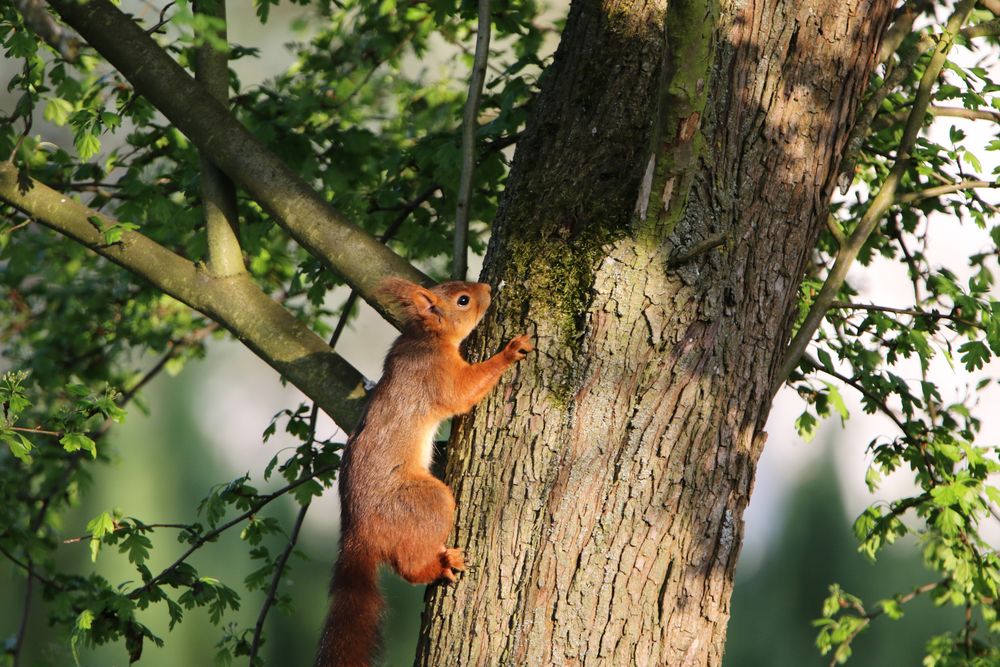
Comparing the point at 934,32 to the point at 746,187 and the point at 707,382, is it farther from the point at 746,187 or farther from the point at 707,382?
the point at 707,382

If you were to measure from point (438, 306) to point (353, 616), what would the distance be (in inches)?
34.0

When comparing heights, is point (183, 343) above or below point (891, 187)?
above

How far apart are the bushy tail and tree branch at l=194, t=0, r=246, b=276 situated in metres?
0.91

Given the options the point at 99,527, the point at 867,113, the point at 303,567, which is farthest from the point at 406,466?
→ the point at 303,567

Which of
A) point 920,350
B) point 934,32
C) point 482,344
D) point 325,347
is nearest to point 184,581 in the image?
point 325,347

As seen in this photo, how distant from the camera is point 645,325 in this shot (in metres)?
1.97

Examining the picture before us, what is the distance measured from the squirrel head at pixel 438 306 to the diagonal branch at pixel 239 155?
0.14ft

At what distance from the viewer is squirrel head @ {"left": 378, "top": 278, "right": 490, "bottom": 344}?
2.57m

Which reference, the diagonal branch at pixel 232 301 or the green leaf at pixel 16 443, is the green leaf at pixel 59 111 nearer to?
the diagonal branch at pixel 232 301

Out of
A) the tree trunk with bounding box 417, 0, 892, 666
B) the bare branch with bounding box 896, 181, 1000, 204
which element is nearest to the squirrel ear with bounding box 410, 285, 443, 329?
the tree trunk with bounding box 417, 0, 892, 666

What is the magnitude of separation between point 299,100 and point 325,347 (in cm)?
186

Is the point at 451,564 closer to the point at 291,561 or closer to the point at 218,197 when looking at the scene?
the point at 218,197

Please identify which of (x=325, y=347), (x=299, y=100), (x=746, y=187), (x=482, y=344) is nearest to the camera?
(x=746, y=187)

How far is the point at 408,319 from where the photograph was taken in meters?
2.70
